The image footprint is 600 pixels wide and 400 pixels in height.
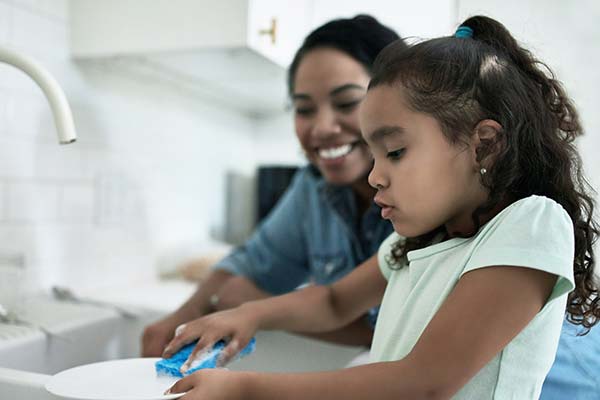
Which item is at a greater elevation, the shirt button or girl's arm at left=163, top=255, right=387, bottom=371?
girl's arm at left=163, top=255, right=387, bottom=371

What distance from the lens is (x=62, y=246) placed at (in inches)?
44.9

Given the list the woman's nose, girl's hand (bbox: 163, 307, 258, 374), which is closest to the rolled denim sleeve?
the woman's nose

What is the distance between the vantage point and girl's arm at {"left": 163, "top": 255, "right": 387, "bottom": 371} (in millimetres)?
715

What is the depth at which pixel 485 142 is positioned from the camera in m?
0.58

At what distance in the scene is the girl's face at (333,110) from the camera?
1.00 metres

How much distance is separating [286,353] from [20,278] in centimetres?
45

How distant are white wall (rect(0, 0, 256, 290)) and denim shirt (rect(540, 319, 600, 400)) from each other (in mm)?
884

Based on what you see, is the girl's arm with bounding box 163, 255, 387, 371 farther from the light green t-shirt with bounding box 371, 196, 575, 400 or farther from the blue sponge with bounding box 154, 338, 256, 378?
the light green t-shirt with bounding box 371, 196, 575, 400

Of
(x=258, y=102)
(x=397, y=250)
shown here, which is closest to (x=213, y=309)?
(x=397, y=250)

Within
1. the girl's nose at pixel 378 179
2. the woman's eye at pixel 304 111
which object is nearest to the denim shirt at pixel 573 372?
the girl's nose at pixel 378 179

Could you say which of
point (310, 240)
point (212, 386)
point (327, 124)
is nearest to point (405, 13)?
point (327, 124)

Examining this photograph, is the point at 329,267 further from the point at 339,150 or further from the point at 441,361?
the point at 441,361

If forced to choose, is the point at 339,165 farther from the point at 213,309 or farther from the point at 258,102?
the point at 258,102

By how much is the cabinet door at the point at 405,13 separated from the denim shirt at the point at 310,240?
1.28 ft
